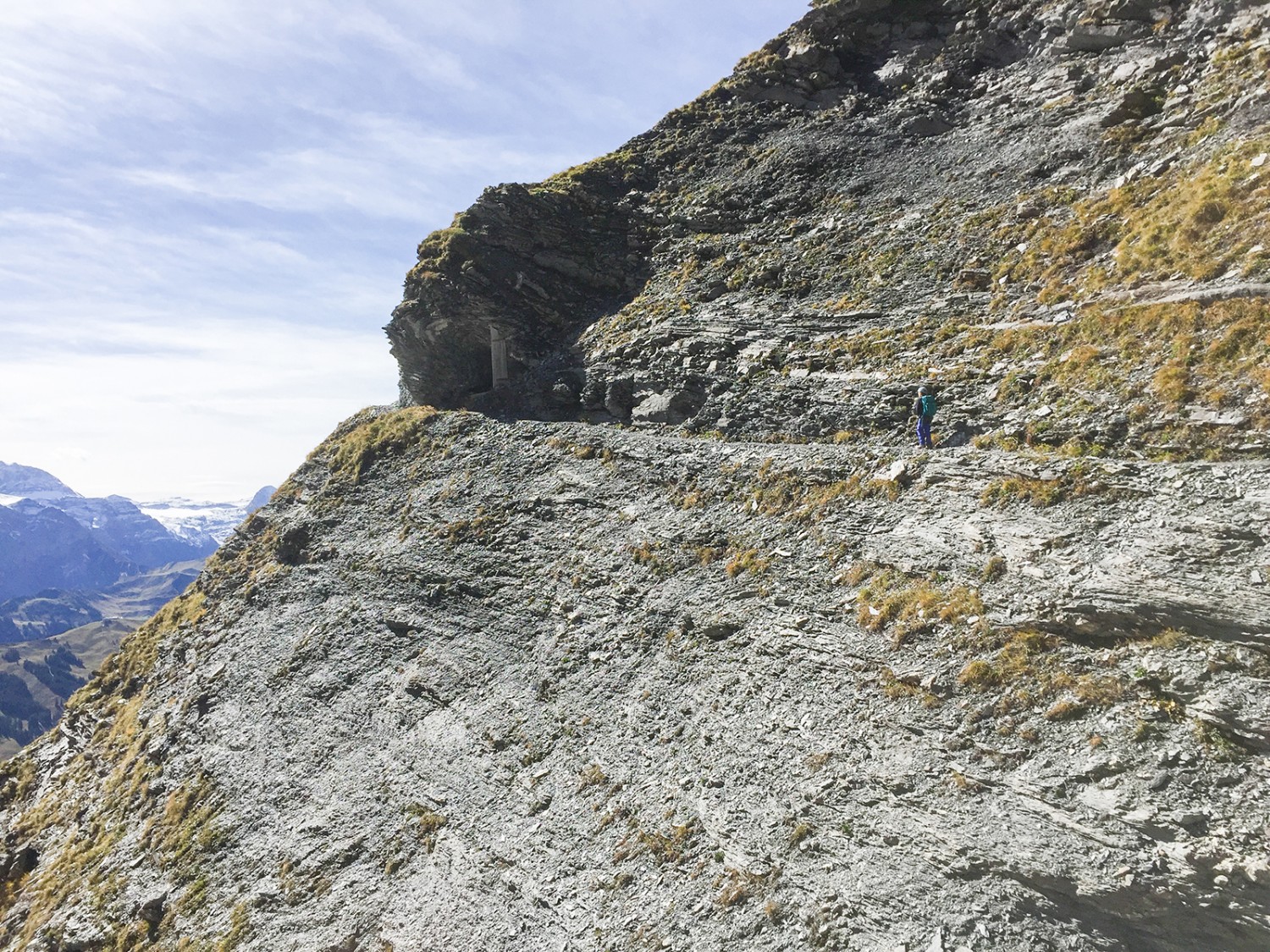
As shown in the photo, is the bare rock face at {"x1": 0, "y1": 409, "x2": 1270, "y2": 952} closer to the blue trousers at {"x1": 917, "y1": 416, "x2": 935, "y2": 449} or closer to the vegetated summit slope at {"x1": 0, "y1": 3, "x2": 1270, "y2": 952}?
the vegetated summit slope at {"x1": 0, "y1": 3, "x2": 1270, "y2": 952}

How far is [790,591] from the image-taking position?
15.5m

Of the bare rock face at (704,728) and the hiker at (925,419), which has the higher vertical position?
the hiker at (925,419)

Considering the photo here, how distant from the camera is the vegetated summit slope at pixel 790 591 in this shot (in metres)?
10.2

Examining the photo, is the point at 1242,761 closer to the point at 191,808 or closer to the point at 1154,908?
the point at 1154,908

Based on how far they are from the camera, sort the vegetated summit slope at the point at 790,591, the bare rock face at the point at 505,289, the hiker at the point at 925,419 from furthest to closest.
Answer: the bare rock face at the point at 505,289 → the hiker at the point at 925,419 → the vegetated summit slope at the point at 790,591

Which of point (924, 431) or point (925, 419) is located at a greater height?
point (925, 419)

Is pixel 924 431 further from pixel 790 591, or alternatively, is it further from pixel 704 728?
pixel 704 728

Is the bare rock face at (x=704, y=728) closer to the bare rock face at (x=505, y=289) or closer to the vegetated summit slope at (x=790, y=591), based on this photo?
the vegetated summit slope at (x=790, y=591)

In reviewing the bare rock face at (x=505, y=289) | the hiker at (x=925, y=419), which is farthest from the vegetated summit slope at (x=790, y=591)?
the hiker at (x=925, y=419)

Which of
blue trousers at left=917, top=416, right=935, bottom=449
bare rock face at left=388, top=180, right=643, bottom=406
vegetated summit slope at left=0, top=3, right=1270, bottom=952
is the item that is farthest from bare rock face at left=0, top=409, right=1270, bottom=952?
bare rock face at left=388, top=180, right=643, bottom=406

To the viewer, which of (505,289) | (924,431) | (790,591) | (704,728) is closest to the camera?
(704,728)

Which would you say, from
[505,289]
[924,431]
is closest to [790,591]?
[924,431]

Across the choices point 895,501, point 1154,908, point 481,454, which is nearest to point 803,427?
point 895,501

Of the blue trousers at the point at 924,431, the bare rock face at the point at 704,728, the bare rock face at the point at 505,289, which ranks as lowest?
the bare rock face at the point at 704,728
